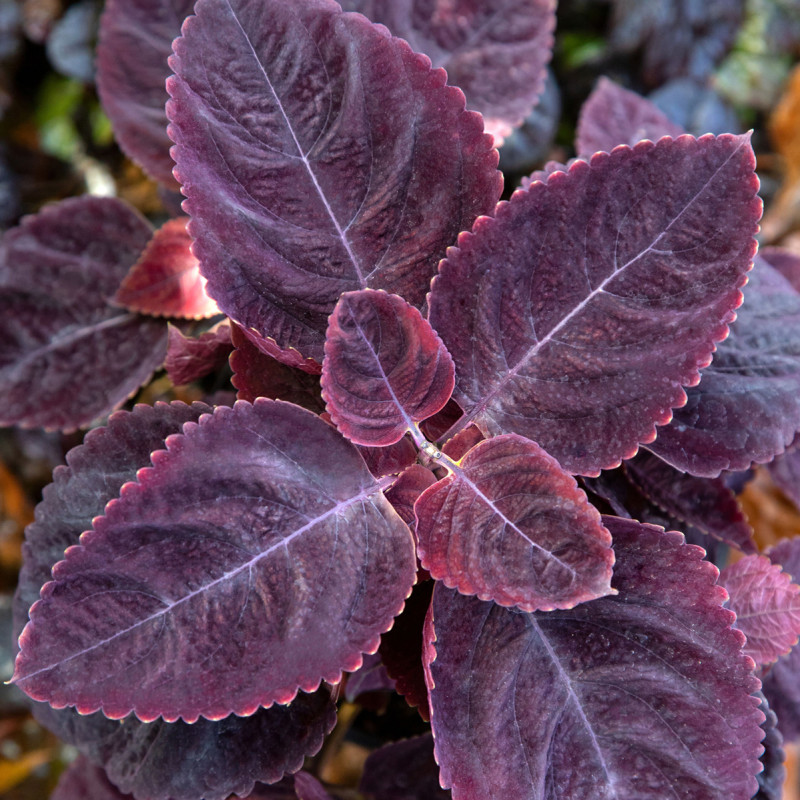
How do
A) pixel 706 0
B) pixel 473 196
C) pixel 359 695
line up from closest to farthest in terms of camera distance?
pixel 473 196
pixel 359 695
pixel 706 0

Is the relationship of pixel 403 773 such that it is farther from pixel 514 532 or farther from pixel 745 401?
pixel 745 401

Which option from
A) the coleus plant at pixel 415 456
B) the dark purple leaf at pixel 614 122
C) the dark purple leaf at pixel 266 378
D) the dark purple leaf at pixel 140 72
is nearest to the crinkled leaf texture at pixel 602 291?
the coleus plant at pixel 415 456

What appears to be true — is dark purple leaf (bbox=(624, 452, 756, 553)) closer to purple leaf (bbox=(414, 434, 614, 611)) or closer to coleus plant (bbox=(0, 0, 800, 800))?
coleus plant (bbox=(0, 0, 800, 800))

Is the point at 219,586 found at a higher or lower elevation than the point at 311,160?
lower

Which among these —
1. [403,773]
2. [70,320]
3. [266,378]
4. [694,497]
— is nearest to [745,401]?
[694,497]

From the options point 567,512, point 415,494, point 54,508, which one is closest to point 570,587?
point 567,512

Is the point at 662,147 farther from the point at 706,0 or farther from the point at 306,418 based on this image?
the point at 706,0
